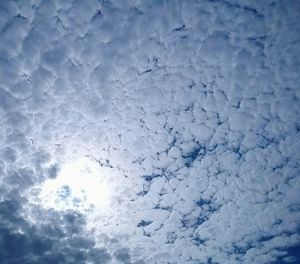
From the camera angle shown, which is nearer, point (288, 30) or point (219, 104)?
point (288, 30)

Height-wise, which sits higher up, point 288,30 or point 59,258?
point 288,30

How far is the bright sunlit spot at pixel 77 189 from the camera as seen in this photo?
951 cm

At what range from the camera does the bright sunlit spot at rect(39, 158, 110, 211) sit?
9.51 metres

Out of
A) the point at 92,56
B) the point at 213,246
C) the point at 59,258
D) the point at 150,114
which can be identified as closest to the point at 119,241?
the point at 59,258

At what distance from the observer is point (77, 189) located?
9.99 meters

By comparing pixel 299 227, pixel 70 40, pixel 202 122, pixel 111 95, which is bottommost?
pixel 299 227

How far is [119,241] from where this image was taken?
11.8m

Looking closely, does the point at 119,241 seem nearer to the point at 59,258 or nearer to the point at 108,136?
the point at 59,258

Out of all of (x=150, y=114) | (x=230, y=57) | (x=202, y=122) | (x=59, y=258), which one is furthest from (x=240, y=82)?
(x=59, y=258)

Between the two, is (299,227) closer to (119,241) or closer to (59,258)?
(119,241)

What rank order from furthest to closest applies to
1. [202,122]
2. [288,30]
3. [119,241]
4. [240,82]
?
[119,241], [202,122], [240,82], [288,30]

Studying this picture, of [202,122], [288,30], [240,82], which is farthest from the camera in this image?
[202,122]

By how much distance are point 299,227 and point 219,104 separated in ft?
23.8

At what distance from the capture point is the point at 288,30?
7035mm
